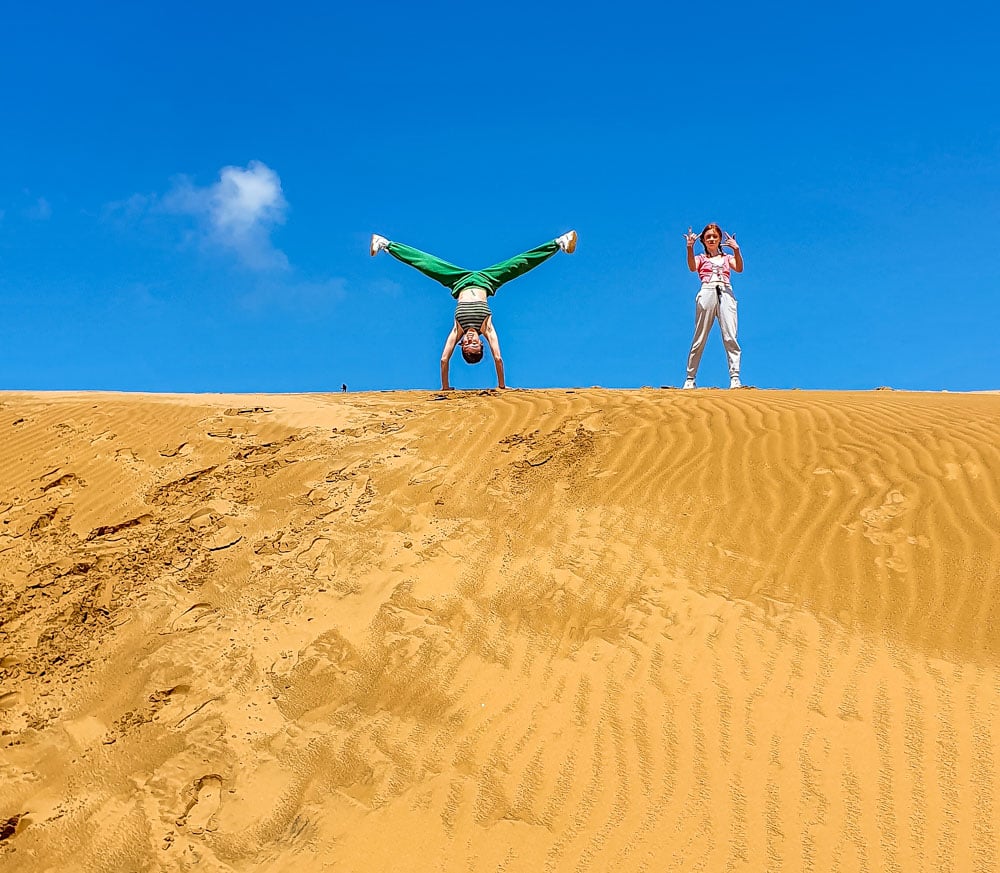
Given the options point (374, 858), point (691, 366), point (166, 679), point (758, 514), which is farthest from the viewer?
point (691, 366)

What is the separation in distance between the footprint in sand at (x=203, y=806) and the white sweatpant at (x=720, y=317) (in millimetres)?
8397

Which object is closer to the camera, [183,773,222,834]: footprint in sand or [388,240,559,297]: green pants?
[183,773,222,834]: footprint in sand

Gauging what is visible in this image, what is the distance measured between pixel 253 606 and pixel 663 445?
4.18m

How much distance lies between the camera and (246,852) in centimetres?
423

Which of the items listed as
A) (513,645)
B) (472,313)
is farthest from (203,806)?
(472,313)

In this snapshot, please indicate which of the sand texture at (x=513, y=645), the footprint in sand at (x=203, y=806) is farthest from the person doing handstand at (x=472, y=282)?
the footprint in sand at (x=203, y=806)

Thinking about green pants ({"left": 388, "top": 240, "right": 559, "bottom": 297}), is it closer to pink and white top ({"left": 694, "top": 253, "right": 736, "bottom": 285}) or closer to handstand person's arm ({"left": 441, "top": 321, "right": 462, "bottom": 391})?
handstand person's arm ({"left": 441, "top": 321, "right": 462, "bottom": 391})

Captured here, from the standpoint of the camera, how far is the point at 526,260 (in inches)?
407

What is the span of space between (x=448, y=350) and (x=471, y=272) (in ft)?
3.32

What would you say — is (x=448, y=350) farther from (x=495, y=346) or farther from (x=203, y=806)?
(x=203, y=806)

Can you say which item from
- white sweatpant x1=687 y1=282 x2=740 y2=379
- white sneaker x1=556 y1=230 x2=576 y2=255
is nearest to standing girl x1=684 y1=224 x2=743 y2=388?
white sweatpant x1=687 y1=282 x2=740 y2=379

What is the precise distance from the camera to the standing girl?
430 inches

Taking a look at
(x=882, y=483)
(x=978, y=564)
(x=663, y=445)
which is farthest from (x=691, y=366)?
(x=978, y=564)

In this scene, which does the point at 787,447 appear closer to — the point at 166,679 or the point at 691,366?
the point at 691,366
